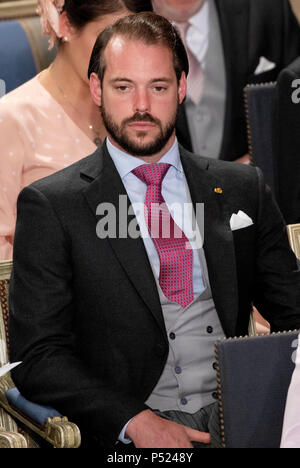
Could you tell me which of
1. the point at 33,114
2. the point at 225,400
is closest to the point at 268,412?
the point at 225,400

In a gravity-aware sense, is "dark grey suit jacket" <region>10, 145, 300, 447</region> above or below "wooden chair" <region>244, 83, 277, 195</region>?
below

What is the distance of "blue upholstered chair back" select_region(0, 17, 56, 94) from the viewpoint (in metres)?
3.55

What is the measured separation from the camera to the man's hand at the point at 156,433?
93.7 inches

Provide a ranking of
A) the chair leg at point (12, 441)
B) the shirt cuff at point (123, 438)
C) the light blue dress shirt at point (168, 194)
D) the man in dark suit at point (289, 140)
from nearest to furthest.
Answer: the chair leg at point (12, 441) → the shirt cuff at point (123, 438) → the light blue dress shirt at point (168, 194) → the man in dark suit at point (289, 140)

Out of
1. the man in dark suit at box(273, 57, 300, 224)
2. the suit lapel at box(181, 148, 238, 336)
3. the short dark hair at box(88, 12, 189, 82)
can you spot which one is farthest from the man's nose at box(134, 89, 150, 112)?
the man in dark suit at box(273, 57, 300, 224)

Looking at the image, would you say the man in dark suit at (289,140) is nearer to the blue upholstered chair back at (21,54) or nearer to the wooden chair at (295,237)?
the wooden chair at (295,237)

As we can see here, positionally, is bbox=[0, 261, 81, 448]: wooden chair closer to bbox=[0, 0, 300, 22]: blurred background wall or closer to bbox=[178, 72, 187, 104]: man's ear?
bbox=[178, 72, 187, 104]: man's ear

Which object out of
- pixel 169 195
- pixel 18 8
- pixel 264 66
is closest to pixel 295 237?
pixel 169 195

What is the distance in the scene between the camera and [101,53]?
2676mm

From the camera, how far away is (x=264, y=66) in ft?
12.9

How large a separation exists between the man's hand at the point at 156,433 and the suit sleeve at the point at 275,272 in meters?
0.48

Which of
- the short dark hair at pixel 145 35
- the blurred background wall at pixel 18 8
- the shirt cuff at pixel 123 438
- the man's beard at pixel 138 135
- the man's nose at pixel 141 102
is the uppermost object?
the blurred background wall at pixel 18 8

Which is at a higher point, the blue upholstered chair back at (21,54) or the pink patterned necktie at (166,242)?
the blue upholstered chair back at (21,54)

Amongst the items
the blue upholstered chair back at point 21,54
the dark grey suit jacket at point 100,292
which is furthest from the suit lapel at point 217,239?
the blue upholstered chair back at point 21,54
